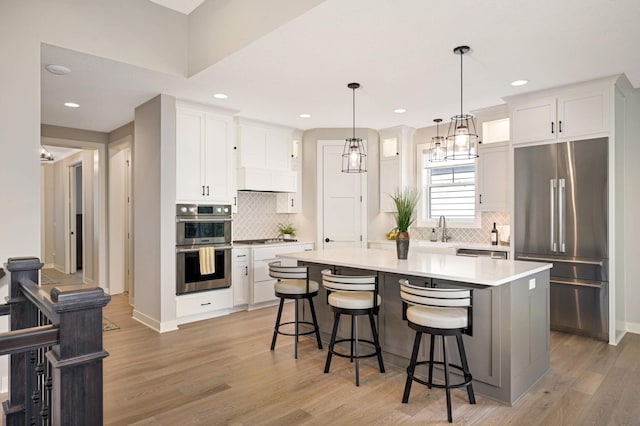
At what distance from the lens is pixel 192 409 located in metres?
2.65

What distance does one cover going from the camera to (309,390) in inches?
115

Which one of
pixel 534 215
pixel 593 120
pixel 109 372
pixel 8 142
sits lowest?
pixel 109 372

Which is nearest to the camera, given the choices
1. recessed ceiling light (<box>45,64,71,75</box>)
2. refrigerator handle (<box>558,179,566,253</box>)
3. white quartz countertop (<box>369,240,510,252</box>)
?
recessed ceiling light (<box>45,64,71,75</box>)

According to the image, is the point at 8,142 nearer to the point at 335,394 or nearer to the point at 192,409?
the point at 192,409

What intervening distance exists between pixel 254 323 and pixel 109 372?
5.65ft

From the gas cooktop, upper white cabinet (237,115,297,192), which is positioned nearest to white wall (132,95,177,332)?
upper white cabinet (237,115,297,192)

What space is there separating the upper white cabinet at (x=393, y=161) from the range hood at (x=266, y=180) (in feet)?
4.73

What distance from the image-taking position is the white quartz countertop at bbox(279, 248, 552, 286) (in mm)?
2660

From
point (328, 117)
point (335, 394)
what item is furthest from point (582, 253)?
point (328, 117)

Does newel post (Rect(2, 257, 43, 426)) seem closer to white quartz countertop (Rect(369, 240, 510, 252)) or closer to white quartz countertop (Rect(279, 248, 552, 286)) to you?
white quartz countertop (Rect(279, 248, 552, 286))

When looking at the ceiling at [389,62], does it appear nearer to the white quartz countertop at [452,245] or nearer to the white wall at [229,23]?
the white wall at [229,23]

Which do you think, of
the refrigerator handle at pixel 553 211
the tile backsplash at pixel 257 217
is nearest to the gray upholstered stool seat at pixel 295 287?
the tile backsplash at pixel 257 217

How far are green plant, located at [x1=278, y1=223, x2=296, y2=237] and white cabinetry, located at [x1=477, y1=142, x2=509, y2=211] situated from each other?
2.86 m

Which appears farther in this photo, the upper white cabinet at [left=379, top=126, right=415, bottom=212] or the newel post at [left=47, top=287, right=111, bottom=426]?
the upper white cabinet at [left=379, top=126, right=415, bottom=212]
